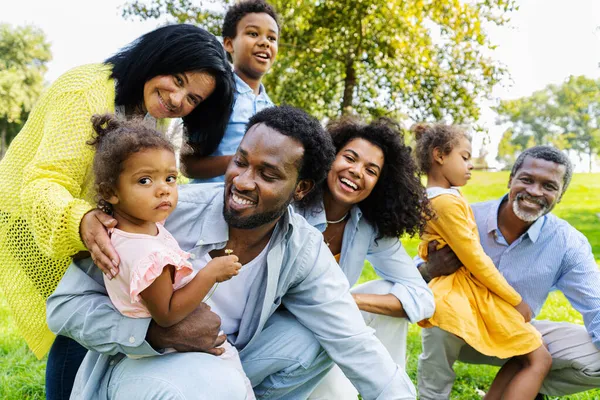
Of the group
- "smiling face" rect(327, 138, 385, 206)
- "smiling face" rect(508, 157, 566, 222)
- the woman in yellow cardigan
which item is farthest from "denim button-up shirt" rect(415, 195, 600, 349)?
the woman in yellow cardigan

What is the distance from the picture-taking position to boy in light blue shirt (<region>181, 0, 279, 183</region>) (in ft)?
11.6

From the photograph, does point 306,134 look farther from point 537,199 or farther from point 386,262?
point 537,199

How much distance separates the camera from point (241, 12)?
13.2 ft

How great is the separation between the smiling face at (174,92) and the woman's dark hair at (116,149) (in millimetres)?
442

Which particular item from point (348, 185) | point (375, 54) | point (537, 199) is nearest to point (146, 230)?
point (348, 185)

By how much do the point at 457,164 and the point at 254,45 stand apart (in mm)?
1558

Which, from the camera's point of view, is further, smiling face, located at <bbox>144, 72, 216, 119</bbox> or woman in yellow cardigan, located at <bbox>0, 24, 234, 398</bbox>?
smiling face, located at <bbox>144, 72, 216, 119</bbox>

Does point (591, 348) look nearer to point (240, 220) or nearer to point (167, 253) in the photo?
point (240, 220)

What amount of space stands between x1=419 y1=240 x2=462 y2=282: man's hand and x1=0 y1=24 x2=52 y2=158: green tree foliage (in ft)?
117

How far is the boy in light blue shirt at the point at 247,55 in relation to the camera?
11.6ft

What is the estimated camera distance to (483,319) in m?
3.65

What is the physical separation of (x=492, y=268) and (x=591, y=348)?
79cm

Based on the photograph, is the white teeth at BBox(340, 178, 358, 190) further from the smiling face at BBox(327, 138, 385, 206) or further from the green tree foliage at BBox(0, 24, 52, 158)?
the green tree foliage at BBox(0, 24, 52, 158)

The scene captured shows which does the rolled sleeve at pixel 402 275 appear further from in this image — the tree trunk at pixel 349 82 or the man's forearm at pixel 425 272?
the tree trunk at pixel 349 82
